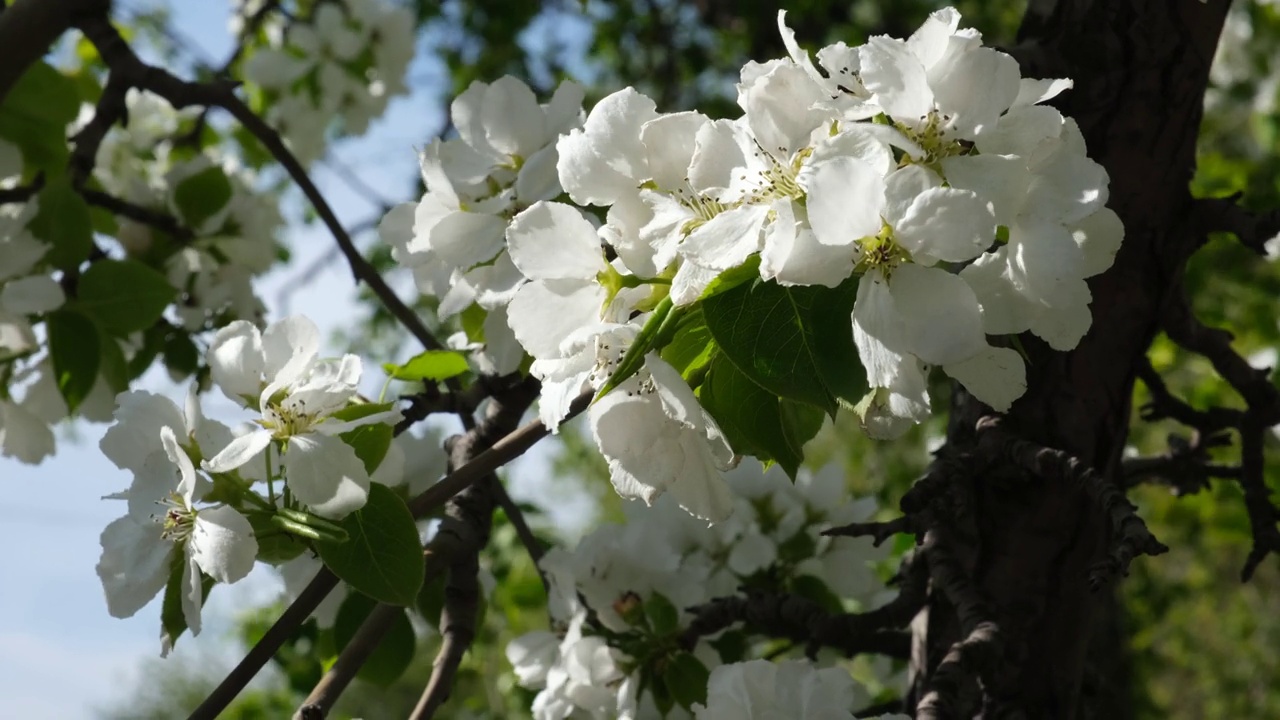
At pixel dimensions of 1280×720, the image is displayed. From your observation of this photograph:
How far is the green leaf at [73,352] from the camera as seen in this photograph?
143 centimetres

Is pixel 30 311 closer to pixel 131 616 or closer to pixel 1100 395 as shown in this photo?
pixel 131 616

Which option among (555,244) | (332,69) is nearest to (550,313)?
(555,244)

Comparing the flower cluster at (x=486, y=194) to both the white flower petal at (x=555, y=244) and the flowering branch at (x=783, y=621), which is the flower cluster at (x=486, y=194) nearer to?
the white flower petal at (x=555, y=244)

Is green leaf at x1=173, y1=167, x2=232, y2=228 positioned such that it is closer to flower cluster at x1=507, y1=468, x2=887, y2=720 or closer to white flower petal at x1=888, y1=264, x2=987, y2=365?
flower cluster at x1=507, y1=468, x2=887, y2=720

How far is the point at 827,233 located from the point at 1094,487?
42 cm

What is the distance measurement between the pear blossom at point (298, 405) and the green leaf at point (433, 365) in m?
0.12

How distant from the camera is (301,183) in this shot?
153 cm

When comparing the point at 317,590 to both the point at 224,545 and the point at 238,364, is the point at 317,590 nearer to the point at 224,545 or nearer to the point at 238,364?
the point at 224,545

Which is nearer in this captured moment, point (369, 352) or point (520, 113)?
point (520, 113)

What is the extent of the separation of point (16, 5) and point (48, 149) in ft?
1.07

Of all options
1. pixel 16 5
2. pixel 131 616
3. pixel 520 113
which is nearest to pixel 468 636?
pixel 131 616

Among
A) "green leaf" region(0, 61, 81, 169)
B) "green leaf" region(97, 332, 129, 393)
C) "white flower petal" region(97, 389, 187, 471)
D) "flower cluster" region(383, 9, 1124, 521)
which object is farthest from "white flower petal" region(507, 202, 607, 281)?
"green leaf" region(0, 61, 81, 169)

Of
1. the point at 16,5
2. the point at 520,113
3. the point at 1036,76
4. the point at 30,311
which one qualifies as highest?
the point at 1036,76

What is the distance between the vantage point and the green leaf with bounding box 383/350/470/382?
102 cm
